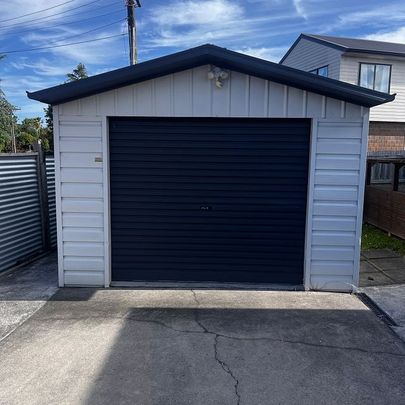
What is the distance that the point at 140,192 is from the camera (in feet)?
19.0

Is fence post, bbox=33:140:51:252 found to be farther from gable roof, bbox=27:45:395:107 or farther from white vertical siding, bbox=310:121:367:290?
white vertical siding, bbox=310:121:367:290

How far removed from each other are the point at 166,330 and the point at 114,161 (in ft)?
8.39

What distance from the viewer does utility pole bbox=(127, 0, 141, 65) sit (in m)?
12.0

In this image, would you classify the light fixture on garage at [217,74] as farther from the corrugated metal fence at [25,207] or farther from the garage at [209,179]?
the corrugated metal fence at [25,207]

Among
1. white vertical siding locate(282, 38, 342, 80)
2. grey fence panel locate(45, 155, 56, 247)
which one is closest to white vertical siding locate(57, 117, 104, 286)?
grey fence panel locate(45, 155, 56, 247)

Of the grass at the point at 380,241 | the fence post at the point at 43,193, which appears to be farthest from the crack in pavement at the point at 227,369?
the grass at the point at 380,241

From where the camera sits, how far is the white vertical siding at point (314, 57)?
1744cm

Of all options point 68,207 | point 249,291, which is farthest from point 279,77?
point 68,207

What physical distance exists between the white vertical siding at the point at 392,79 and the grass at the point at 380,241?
9743 millimetres

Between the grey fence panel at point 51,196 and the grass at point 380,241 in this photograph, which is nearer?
the grey fence panel at point 51,196

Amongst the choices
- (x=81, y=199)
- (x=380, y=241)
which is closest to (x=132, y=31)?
(x=81, y=199)

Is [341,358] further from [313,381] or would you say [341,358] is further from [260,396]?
[260,396]

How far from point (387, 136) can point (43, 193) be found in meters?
15.6

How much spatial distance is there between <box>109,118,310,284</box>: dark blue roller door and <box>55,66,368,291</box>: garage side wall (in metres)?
0.18
